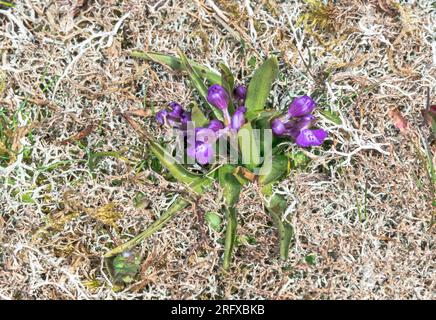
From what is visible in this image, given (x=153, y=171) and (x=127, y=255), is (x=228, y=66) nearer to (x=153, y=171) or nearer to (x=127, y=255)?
(x=153, y=171)

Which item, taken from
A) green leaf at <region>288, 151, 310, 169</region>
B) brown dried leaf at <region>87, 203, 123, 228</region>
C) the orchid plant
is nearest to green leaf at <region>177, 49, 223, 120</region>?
the orchid plant

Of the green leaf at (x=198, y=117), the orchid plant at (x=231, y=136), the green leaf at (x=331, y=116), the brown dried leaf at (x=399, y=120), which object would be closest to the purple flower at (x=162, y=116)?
the orchid plant at (x=231, y=136)

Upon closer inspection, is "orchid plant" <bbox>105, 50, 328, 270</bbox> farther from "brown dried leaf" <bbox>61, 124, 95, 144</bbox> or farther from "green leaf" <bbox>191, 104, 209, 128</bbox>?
"brown dried leaf" <bbox>61, 124, 95, 144</bbox>

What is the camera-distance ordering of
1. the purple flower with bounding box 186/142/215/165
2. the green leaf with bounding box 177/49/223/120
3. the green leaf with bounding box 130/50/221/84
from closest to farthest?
the purple flower with bounding box 186/142/215/165 → the green leaf with bounding box 177/49/223/120 → the green leaf with bounding box 130/50/221/84

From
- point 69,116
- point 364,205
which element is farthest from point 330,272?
point 69,116

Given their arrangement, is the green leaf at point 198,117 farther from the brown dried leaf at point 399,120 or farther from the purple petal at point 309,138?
the brown dried leaf at point 399,120

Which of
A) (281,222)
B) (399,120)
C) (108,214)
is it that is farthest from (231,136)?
(399,120)
